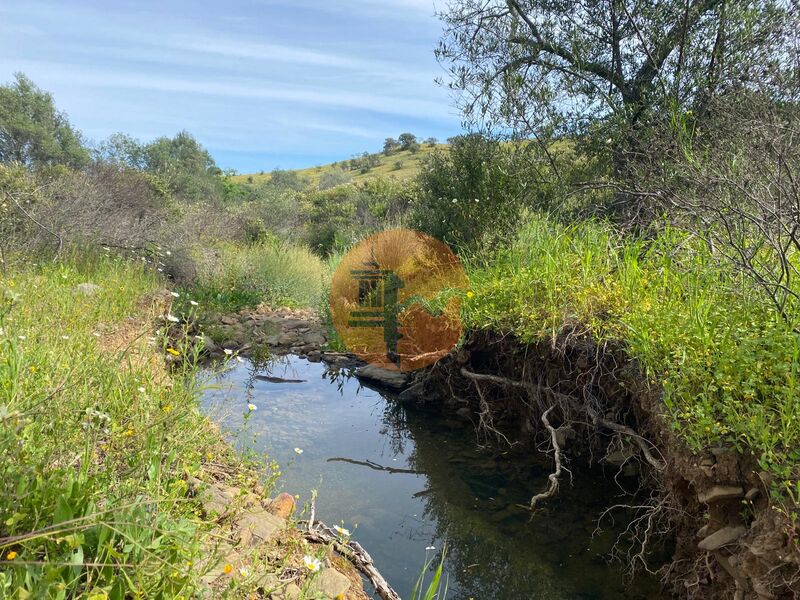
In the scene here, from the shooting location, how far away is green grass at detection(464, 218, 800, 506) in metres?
2.62

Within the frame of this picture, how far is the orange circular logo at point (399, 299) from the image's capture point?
6.05m

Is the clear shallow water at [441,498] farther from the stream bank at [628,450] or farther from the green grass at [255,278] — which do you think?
the green grass at [255,278]

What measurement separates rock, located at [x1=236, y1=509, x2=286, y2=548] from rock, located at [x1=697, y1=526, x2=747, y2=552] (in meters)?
2.15

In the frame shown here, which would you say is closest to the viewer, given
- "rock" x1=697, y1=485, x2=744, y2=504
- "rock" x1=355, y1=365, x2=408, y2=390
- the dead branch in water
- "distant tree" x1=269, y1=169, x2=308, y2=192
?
"rock" x1=697, y1=485, x2=744, y2=504

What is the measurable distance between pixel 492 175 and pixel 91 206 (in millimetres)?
7602

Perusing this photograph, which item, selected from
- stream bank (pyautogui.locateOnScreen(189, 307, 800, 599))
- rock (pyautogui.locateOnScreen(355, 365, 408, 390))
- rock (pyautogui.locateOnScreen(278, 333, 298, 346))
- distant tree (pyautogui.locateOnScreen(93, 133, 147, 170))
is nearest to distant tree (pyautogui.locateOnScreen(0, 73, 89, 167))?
distant tree (pyautogui.locateOnScreen(93, 133, 147, 170))

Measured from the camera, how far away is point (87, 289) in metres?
6.82

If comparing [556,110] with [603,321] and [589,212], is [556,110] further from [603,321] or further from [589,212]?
[603,321]

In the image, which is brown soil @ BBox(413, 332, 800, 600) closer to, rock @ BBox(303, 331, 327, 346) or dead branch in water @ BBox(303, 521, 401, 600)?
dead branch in water @ BBox(303, 521, 401, 600)

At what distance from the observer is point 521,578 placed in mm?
3279

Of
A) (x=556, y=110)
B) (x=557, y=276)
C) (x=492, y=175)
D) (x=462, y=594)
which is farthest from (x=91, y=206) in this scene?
(x=462, y=594)

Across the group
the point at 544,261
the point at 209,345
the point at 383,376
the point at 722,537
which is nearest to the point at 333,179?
the point at 209,345

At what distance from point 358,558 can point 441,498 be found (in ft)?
4.49

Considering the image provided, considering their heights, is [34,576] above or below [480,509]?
above
